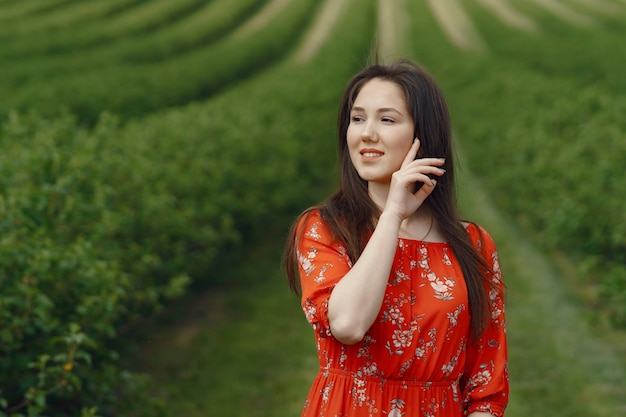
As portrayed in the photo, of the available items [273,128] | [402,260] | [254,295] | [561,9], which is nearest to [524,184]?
[273,128]

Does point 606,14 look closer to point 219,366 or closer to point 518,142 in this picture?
point 518,142

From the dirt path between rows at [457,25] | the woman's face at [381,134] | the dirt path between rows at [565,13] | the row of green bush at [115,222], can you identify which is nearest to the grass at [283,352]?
the row of green bush at [115,222]

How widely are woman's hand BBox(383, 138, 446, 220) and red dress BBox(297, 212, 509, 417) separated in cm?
13

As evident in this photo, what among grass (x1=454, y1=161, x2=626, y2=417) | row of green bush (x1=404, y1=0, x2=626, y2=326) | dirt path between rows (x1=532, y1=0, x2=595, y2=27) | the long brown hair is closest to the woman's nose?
the long brown hair

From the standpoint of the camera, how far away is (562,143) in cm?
1095

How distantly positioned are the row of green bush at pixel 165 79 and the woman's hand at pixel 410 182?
43.9 feet

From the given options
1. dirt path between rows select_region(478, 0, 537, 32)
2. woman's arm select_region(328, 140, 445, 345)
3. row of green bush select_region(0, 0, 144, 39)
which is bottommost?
woman's arm select_region(328, 140, 445, 345)

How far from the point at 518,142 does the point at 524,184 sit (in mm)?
1180

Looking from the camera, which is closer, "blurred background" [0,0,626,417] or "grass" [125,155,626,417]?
"blurred background" [0,0,626,417]

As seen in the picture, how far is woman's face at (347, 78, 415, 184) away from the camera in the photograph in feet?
7.88

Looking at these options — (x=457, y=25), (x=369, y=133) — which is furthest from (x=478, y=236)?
(x=457, y=25)

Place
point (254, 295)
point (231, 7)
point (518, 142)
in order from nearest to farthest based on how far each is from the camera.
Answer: point (254, 295), point (518, 142), point (231, 7)

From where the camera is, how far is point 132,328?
691 cm

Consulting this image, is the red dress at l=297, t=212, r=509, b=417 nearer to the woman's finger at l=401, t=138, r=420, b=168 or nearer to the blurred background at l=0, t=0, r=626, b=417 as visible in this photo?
the woman's finger at l=401, t=138, r=420, b=168
